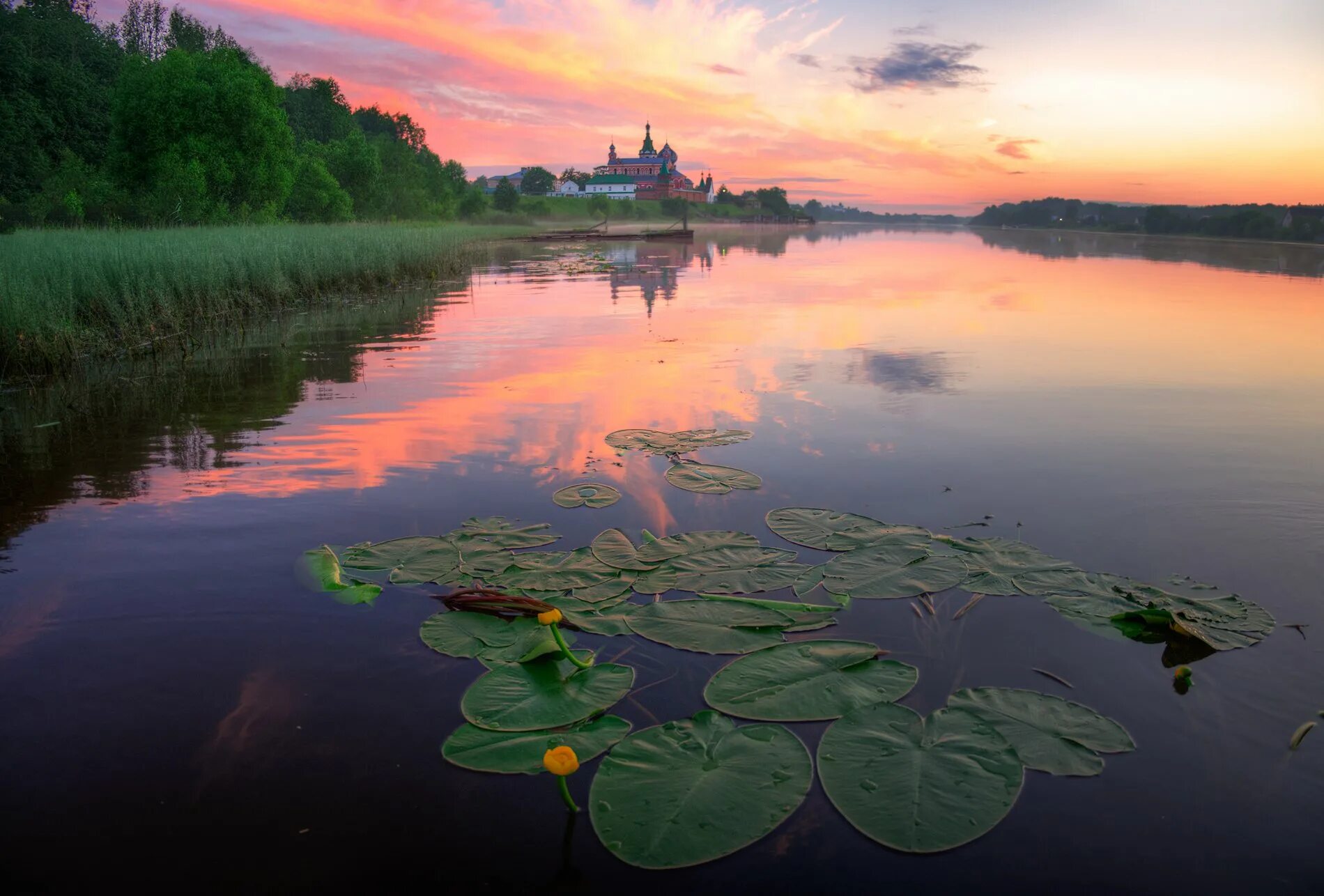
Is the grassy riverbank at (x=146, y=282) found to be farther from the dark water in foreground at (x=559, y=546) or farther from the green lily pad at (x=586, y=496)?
the green lily pad at (x=586, y=496)

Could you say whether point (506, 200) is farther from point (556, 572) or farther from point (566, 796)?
point (566, 796)

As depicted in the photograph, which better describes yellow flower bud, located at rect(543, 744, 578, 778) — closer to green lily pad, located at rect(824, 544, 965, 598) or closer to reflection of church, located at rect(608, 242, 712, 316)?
green lily pad, located at rect(824, 544, 965, 598)

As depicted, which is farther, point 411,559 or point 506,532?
point 506,532

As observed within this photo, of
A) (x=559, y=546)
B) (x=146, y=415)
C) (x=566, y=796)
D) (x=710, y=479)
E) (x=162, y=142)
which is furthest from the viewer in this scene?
(x=162, y=142)

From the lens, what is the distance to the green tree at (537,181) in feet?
477

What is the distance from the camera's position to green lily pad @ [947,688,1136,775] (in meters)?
2.54

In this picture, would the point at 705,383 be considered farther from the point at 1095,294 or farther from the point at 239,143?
the point at 239,143

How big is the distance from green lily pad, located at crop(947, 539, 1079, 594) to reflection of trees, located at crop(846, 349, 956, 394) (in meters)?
4.27

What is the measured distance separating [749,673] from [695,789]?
27.4 inches

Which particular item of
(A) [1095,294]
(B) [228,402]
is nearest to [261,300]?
(B) [228,402]

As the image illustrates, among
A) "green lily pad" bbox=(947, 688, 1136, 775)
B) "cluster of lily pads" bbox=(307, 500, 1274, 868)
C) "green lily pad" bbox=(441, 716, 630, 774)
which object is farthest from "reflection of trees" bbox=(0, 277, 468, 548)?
"green lily pad" bbox=(947, 688, 1136, 775)

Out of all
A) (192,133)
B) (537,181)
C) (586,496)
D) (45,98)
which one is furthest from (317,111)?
(586,496)

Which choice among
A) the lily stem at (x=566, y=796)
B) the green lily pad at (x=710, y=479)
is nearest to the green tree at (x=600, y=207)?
the green lily pad at (x=710, y=479)

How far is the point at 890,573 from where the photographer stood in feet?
12.6
